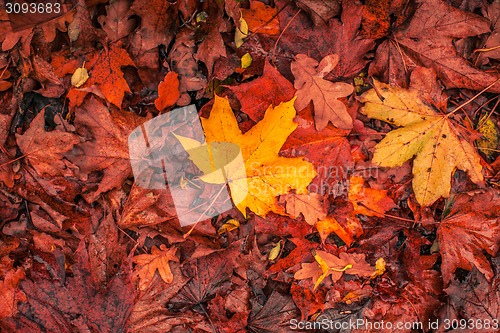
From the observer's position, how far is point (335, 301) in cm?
218

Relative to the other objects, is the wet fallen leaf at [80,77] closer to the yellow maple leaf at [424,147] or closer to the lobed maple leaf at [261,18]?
the lobed maple leaf at [261,18]

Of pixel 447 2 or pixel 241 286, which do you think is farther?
pixel 241 286

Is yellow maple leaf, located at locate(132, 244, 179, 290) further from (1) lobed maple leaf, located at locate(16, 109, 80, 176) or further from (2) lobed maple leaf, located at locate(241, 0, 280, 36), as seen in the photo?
(2) lobed maple leaf, located at locate(241, 0, 280, 36)

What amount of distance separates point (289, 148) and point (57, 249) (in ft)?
4.54

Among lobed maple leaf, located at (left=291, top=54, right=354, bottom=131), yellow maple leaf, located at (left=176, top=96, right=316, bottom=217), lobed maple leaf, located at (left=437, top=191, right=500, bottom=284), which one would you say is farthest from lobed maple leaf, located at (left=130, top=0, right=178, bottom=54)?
lobed maple leaf, located at (left=437, top=191, right=500, bottom=284)

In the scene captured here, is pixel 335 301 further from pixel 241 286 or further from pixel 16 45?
pixel 16 45

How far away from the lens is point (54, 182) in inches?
81.8

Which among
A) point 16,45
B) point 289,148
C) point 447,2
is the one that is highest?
point 447,2

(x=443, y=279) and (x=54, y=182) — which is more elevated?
(x=54, y=182)

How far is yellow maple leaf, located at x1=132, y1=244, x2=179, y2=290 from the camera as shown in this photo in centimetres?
210

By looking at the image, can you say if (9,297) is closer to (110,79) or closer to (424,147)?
(110,79)

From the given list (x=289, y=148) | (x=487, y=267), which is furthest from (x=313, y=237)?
(x=487, y=267)

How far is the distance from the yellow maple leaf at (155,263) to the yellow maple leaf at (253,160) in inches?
19.3

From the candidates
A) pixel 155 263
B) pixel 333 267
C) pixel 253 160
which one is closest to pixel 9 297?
pixel 155 263
